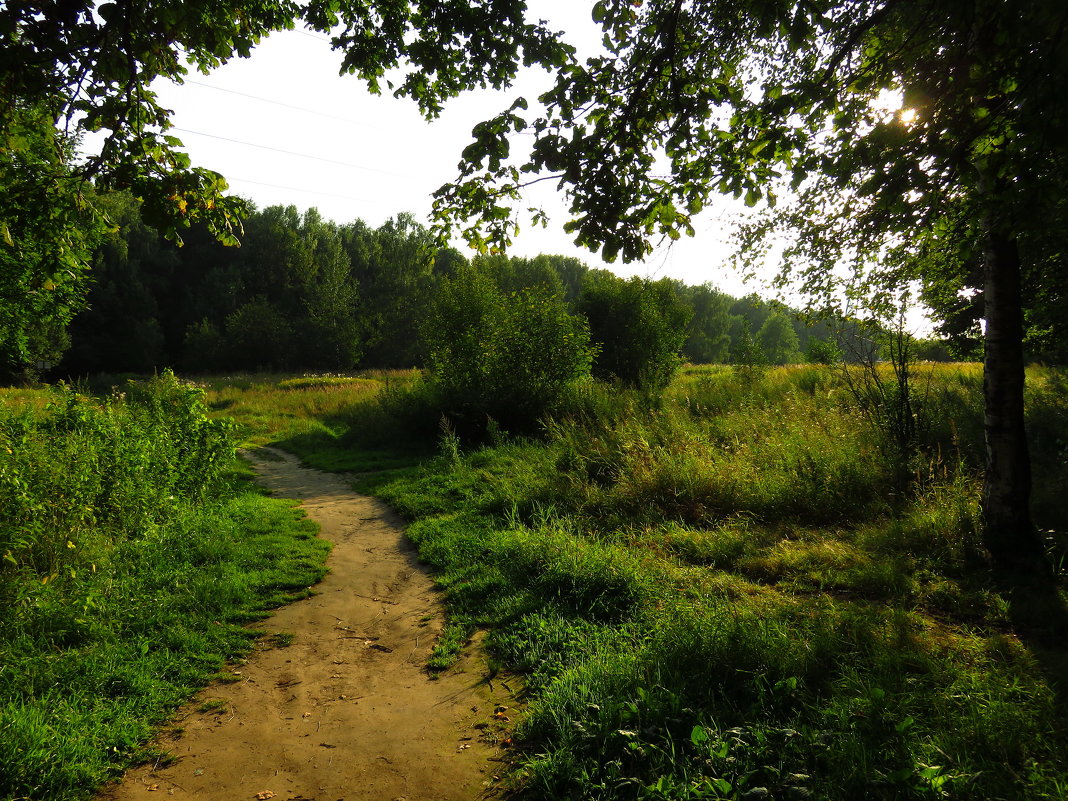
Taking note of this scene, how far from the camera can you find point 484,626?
16.0 ft

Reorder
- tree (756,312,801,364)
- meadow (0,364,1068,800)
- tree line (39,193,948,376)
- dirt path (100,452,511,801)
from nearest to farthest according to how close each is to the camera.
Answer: meadow (0,364,1068,800) < dirt path (100,452,511,801) < tree line (39,193,948,376) < tree (756,312,801,364)

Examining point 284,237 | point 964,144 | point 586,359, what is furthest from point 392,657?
point 284,237

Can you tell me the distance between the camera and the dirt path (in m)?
2.96

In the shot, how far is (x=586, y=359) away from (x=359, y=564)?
11.4 m

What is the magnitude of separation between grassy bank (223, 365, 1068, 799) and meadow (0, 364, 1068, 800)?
2 centimetres

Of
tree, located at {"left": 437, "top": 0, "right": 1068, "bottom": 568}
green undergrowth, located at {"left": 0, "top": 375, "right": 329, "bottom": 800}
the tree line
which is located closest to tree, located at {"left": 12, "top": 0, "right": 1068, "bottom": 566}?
tree, located at {"left": 437, "top": 0, "right": 1068, "bottom": 568}

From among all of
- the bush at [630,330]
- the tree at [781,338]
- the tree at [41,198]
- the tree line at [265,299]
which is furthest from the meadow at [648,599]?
the tree at [781,338]

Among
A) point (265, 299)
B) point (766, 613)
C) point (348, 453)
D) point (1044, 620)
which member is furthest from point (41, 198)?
point (265, 299)

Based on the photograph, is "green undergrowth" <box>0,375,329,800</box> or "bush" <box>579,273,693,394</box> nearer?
"green undergrowth" <box>0,375,329,800</box>

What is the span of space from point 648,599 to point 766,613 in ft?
3.10

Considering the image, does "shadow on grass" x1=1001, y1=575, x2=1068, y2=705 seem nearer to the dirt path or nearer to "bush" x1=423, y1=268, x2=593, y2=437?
the dirt path

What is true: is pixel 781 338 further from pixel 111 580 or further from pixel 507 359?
pixel 111 580

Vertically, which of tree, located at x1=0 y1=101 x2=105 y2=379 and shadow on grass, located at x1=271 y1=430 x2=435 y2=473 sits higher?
tree, located at x1=0 y1=101 x2=105 y2=379

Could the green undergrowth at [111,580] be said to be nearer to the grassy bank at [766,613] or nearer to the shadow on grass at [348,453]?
the grassy bank at [766,613]
